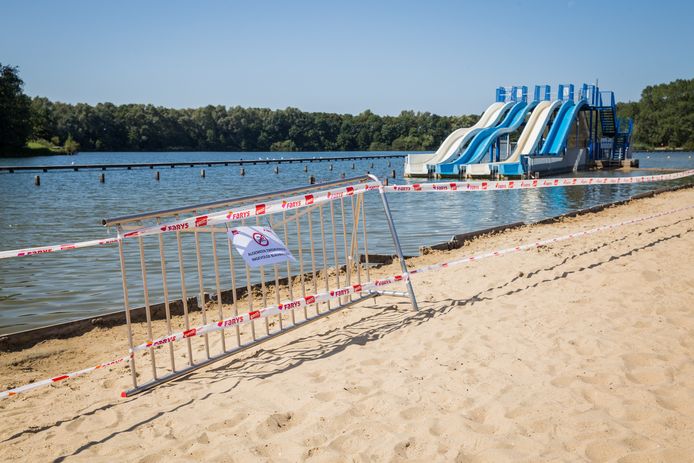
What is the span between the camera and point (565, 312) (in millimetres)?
6371

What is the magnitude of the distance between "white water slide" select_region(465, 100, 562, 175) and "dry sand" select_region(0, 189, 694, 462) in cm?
3263

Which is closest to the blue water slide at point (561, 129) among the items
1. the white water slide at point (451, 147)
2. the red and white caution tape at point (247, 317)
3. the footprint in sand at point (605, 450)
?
the white water slide at point (451, 147)

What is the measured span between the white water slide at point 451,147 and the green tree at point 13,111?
67053 millimetres

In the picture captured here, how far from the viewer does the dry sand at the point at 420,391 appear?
12.0 ft

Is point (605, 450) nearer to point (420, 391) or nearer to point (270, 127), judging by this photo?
point (420, 391)

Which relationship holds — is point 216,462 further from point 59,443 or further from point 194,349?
point 194,349

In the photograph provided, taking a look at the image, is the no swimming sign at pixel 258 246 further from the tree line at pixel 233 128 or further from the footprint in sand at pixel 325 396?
the tree line at pixel 233 128

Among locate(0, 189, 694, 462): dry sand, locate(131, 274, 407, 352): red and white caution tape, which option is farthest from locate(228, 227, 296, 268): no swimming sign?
locate(0, 189, 694, 462): dry sand

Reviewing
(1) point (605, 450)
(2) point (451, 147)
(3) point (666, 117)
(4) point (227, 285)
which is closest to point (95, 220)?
(4) point (227, 285)

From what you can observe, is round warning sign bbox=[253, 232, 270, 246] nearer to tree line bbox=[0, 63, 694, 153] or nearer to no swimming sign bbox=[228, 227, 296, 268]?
no swimming sign bbox=[228, 227, 296, 268]

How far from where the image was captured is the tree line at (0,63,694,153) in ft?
396

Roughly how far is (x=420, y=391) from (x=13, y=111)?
96336mm

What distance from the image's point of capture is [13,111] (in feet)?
281

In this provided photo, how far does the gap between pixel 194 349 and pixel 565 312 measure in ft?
13.0
